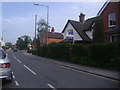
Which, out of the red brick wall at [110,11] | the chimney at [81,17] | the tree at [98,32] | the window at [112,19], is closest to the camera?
the tree at [98,32]

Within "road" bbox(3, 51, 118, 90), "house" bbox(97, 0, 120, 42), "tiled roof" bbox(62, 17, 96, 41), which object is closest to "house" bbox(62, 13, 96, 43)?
"tiled roof" bbox(62, 17, 96, 41)

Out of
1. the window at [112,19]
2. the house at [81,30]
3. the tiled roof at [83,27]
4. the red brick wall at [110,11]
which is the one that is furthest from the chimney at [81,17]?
the window at [112,19]

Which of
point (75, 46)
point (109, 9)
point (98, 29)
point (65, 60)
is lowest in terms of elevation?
point (65, 60)

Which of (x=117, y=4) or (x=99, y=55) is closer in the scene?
(x=99, y=55)

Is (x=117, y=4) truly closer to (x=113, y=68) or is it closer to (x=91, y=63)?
(x=91, y=63)

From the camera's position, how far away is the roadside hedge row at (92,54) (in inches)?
529

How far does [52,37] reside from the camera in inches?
2447

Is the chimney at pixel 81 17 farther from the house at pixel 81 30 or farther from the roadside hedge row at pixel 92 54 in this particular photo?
the roadside hedge row at pixel 92 54

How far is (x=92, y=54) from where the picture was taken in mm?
16031

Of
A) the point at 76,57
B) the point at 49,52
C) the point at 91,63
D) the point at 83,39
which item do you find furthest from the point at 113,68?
the point at 83,39

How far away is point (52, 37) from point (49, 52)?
34.8 m

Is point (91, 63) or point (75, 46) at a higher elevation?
point (75, 46)

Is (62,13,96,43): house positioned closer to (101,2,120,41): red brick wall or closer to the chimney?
the chimney

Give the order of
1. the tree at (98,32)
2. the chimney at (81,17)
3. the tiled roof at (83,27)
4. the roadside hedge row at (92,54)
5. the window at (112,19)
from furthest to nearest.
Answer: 1. the chimney at (81,17)
2. the tiled roof at (83,27)
3. the window at (112,19)
4. the tree at (98,32)
5. the roadside hedge row at (92,54)
